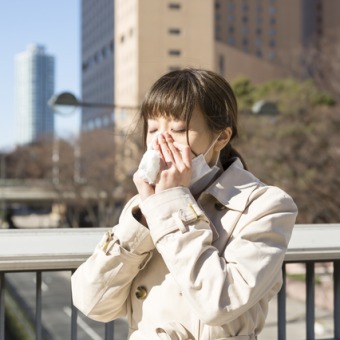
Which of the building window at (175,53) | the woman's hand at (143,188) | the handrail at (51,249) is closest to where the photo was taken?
the woman's hand at (143,188)

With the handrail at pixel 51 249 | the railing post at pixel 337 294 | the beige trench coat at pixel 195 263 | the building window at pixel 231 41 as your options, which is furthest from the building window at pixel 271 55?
the beige trench coat at pixel 195 263

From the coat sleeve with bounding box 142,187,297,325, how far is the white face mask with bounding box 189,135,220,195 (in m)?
0.09

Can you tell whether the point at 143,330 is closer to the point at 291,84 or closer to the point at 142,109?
the point at 142,109

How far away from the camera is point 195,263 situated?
1639mm

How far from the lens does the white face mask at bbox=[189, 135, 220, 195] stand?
179 centimetres

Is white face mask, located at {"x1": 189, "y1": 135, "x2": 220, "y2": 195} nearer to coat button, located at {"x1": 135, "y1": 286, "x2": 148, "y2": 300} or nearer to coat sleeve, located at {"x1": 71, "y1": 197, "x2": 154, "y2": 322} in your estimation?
coat sleeve, located at {"x1": 71, "y1": 197, "x2": 154, "y2": 322}

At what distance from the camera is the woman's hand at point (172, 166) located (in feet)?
5.62

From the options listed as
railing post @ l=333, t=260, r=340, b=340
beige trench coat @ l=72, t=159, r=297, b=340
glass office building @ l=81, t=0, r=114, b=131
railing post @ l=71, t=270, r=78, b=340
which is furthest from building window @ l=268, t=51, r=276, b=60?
beige trench coat @ l=72, t=159, r=297, b=340

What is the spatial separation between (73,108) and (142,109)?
10545mm

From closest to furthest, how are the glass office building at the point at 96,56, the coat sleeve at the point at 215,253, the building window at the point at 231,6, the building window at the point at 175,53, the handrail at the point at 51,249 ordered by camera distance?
the coat sleeve at the point at 215,253, the handrail at the point at 51,249, the building window at the point at 175,53, the glass office building at the point at 96,56, the building window at the point at 231,6

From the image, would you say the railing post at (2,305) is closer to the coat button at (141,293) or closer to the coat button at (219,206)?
the coat button at (141,293)

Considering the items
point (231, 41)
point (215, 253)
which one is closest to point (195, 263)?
point (215, 253)

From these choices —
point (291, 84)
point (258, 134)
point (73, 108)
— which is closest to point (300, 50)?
point (291, 84)

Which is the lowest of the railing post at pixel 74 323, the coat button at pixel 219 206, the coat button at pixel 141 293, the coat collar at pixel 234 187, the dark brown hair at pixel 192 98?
the railing post at pixel 74 323
